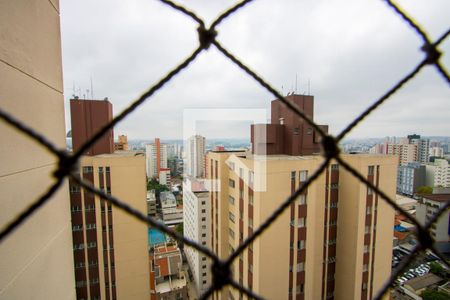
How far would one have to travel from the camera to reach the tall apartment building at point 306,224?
4.73 meters

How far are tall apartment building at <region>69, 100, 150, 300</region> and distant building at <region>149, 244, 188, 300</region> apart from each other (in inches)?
117

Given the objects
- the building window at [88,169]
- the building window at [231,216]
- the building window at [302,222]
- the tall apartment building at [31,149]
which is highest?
the tall apartment building at [31,149]

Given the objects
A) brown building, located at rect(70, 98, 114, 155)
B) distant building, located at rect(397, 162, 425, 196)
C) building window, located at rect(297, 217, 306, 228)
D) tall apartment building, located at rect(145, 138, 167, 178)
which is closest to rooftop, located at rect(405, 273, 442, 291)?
building window, located at rect(297, 217, 306, 228)

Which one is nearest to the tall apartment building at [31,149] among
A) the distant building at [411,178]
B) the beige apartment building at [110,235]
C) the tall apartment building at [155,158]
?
the beige apartment building at [110,235]

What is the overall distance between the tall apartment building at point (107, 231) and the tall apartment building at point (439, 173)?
23.3 m

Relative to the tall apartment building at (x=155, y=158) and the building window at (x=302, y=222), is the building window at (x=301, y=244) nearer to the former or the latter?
the building window at (x=302, y=222)

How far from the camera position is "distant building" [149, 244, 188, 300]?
8.00m

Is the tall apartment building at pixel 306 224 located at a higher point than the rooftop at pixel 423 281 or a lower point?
higher

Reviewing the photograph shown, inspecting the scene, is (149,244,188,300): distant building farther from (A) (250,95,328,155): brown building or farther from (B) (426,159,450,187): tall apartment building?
(B) (426,159,450,187): tall apartment building

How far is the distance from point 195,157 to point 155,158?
18.1 meters

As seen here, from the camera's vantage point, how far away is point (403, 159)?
2341 centimetres

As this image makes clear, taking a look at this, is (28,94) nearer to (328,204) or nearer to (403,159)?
(328,204)

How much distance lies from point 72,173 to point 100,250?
6.00 meters

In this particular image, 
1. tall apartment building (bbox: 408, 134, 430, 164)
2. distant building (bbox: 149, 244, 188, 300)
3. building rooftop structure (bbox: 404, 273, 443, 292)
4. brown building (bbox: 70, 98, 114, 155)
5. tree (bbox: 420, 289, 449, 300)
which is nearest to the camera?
brown building (bbox: 70, 98, 114, 155)
